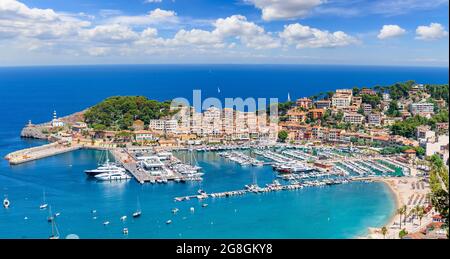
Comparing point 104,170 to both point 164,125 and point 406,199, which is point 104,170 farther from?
point 406,199

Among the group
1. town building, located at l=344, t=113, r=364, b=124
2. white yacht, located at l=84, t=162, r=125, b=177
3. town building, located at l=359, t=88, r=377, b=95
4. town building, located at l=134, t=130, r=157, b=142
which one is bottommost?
white yacht, located at l=84, t=162, r=125, b=177

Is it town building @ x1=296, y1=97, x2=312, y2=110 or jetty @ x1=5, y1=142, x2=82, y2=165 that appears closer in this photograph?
jetty @ x1=5, y1=142, x2=82, y2=165

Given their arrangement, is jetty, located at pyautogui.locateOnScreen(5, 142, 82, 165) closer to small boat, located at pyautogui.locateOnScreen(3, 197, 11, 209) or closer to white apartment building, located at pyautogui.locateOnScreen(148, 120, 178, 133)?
white apartment building, located at pyautogui.locateOnScreen(148, 120, 178, 133)

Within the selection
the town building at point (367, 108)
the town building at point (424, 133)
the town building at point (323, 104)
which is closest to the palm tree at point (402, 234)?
the town building at point (424, 133)

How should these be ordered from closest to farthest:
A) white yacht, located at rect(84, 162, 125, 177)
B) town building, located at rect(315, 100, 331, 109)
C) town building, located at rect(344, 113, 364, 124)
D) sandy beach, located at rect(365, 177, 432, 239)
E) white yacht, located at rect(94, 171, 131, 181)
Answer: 1. sandy beach, located at rect(365, 177, 432, 239)
2. white yacht, located at rect(94, 171, 131, 181)
3. white yacht, located at rect(84, 162, 125, 177)
4. town building, located at rect(344, 113, 364, 124)
5. town building, located at rect(315, 100, 331, 109)

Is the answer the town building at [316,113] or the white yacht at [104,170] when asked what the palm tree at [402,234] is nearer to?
the white yacht at [104,170]

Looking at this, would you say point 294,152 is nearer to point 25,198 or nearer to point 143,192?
point 143,192

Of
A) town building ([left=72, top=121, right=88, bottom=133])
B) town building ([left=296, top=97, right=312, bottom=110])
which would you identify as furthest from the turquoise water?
town building ([left=296, top=97, right=312, bottom=110])

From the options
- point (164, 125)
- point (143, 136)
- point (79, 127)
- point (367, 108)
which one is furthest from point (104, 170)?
point (367, 108)

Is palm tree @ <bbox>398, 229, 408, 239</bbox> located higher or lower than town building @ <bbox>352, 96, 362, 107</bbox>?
lower

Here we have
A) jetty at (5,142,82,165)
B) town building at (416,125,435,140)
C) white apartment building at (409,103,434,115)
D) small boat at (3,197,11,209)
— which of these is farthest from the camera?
white apartment building at (409,103,434,115)
